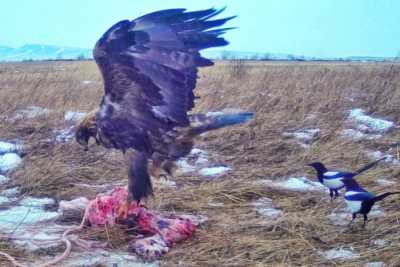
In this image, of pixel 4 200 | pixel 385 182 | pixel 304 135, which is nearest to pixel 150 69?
pixel 4 200

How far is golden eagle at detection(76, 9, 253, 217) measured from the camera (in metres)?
3.21

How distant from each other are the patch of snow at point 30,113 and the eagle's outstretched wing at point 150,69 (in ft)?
13.1

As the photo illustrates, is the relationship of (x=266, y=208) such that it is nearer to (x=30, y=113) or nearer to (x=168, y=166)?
(x=168, y=166)

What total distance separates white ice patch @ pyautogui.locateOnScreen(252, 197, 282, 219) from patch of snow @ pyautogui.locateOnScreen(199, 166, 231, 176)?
815 mm

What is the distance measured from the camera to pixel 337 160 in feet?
17.3

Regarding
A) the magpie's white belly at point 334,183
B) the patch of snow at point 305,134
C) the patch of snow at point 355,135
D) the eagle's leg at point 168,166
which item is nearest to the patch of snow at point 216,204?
the eagle's leg at point 168,166

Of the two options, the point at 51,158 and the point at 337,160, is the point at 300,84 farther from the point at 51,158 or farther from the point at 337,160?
the point at 51,158

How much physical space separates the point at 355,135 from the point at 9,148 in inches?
149

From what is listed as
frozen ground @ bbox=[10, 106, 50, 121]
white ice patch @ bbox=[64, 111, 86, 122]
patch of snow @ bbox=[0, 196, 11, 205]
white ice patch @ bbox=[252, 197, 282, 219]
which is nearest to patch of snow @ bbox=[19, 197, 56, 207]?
patch of snow @ bbox=[0, 196, 11, 205]

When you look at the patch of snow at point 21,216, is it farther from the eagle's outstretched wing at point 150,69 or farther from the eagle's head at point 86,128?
the eagle's outstretched wing at point 150,69

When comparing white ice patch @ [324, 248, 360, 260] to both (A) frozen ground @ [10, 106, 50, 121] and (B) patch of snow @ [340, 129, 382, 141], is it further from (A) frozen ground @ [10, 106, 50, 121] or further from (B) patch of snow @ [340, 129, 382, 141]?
(A) frozen ground @ [10, 106, 50, 121]

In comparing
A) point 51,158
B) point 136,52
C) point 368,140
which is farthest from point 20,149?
point 368,140

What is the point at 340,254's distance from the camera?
305cm

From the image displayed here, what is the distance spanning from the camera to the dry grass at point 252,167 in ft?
10.4
